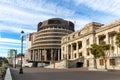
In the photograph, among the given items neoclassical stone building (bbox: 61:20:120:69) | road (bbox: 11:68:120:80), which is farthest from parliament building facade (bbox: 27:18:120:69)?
road (bbox: 11:68:120:80)

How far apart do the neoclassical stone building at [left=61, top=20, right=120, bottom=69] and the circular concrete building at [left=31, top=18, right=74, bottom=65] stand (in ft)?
119

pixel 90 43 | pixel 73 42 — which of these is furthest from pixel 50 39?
pixel 90 43

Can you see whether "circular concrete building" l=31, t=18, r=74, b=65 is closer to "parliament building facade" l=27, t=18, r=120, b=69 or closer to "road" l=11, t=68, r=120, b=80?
"parliament building facade" l=27, t=18, r=120, b=69

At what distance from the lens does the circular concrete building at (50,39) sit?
15662 cm

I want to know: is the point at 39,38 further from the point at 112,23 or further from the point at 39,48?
the point at 112,23

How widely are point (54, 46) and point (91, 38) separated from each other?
71.4m

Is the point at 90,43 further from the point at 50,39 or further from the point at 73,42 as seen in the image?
the point at 50,39

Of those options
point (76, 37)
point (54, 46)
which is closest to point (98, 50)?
point (76, 37)

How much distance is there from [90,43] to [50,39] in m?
71.2

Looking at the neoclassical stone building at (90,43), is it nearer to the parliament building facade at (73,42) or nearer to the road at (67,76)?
the parliament building facade at (73,42)

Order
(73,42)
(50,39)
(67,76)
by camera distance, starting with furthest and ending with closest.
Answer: (50,39), (73,42), (67,76)

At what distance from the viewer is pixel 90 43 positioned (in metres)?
88.1

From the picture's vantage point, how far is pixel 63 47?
120m

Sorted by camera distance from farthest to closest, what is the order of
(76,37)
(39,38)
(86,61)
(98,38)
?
(39,38), (76,37), (86,61), (98,38)
